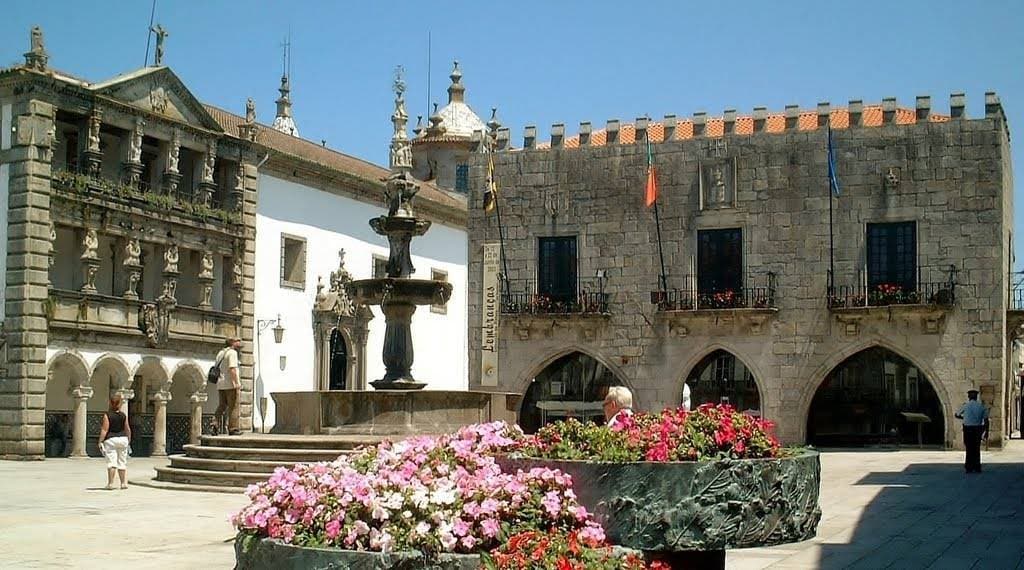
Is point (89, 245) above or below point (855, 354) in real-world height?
above

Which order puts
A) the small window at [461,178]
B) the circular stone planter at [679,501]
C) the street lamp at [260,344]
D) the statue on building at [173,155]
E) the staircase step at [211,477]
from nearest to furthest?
the circular stone planter at [679,501] < the staircase step at [211,477] < the statue on building at [173,155] < the street lamp at [260,344] < the small window at [461,178]

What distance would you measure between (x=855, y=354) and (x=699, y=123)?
23.1 ft

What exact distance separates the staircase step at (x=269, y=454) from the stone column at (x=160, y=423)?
13.2 meters

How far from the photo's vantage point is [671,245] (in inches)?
1296

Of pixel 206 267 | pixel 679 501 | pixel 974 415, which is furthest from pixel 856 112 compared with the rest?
pixel 679 501

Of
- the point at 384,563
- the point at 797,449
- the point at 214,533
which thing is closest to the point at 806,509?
the point at 797,449

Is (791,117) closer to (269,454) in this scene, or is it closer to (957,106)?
(957,106)

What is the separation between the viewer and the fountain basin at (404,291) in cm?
1892

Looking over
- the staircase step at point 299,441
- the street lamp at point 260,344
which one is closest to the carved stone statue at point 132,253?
the street lamp at point 260,344

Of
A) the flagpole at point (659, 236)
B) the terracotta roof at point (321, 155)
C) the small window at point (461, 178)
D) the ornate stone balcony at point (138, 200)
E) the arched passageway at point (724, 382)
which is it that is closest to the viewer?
the ornate stone balcony at point (138, 200)

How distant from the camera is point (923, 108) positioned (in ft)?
102

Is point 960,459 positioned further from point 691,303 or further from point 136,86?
point 136,86

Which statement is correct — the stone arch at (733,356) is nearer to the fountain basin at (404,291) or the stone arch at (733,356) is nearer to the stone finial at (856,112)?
the stone finial at (856,112)

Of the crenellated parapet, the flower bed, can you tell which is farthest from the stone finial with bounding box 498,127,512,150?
the flower bed
